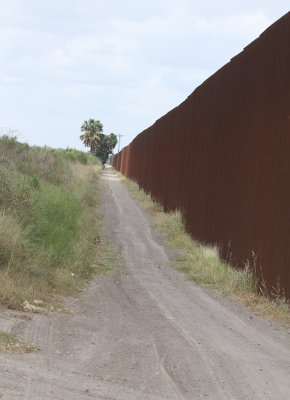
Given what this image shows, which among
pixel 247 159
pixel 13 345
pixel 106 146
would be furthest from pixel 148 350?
pixel 106 146

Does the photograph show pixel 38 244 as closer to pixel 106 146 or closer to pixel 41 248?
pixel 41 248

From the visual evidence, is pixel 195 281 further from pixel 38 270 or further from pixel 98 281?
pixel 38 270

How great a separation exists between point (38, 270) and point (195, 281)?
107 inches

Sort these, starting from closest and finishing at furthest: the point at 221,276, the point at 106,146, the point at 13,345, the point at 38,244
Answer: the point at 13,345 < the point at 38,244 < the point at 221,276 < the point at 106,146

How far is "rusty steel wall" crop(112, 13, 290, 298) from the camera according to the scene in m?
7.12

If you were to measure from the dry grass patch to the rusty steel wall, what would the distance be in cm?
346

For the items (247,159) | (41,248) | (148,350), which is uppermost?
(247,159)

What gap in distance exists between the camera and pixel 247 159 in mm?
8562

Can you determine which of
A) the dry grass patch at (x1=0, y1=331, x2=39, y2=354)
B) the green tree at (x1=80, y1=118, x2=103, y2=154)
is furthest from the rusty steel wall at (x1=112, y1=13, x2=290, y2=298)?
the green tree at (x1=80, y1=118, x2=103, y2=154)

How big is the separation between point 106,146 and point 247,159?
10820cm

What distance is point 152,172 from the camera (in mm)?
23797

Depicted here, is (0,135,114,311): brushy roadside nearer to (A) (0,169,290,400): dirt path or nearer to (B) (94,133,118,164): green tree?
(A) (0,169,290,400): dirt path

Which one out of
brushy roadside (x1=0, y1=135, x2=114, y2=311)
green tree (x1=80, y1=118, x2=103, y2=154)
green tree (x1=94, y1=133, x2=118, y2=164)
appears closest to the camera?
brushy roadside (x1=0, y1=135, x2=114, y2=311)

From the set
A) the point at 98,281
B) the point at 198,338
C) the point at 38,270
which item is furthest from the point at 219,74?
the point at 198,338
